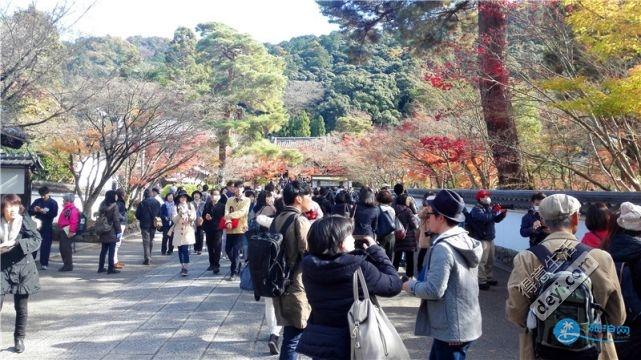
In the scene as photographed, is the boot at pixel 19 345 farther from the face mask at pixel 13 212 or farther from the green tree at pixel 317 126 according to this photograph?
the green tree at pixel 317 126

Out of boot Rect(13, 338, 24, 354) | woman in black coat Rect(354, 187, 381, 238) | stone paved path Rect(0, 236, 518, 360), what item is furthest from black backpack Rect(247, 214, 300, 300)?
woman in black coat Rect(354, 187, 381, 238)

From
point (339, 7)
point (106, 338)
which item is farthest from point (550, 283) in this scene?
point (339, 7)

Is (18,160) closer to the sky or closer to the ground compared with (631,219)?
closer to the sky

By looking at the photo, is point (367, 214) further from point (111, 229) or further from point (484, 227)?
point (111, 229)

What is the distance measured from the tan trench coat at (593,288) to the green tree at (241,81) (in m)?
25.8

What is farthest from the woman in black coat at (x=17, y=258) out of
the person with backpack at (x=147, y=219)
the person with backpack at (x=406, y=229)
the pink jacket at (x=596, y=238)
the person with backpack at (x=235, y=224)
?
the person with backpack at (x=147, y=219)

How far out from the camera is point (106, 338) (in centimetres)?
661

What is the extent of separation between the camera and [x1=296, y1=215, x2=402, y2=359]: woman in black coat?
3.35 meters

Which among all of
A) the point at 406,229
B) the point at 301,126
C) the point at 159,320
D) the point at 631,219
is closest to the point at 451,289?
the point at 631,219

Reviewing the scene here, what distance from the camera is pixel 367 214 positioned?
894 centimetres

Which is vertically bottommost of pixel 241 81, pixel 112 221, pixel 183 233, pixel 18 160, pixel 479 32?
pixel 183 233

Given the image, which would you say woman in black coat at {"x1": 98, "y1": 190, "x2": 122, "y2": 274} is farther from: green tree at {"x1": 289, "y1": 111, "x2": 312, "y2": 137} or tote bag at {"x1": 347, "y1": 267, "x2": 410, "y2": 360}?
green tree at {"x1": 289, "y1": 111, "x2": 312, "y2": 137}

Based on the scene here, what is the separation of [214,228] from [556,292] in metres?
8.35

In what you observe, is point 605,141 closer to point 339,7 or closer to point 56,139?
point 339,7
